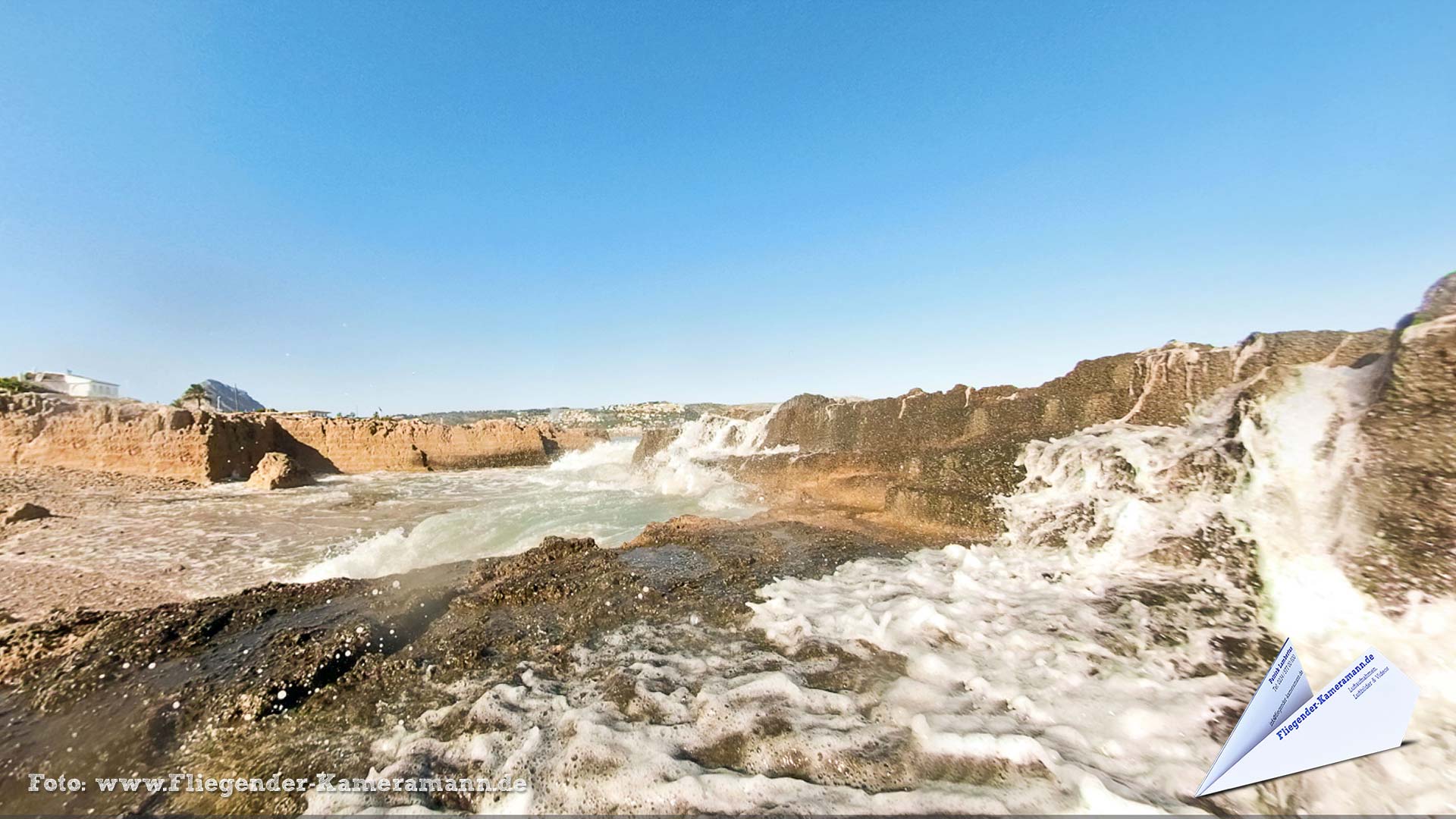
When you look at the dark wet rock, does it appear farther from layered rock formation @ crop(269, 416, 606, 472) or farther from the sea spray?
layered rock formation @ crop(269, 416, 606, 472)

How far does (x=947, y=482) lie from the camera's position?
256 inches

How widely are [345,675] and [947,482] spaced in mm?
6389

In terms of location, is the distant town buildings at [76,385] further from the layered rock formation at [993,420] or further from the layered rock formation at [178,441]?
the layered rock formation at [993,420]

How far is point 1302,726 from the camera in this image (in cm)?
167

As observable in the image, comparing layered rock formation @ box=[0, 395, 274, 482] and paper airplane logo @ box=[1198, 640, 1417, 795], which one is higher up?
layered rock formation @ box=[0, 395, 274, 482]

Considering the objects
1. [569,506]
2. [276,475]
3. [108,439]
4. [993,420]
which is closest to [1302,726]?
[993,420]

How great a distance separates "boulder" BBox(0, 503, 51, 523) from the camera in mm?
7876

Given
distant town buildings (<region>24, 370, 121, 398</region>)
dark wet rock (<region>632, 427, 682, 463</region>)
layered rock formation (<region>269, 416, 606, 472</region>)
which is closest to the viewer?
dark wet rock (<region>632, 427, 682, 463</region>)

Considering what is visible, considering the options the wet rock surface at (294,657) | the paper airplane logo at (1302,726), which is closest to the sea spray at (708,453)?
the wet rock surface at (294,657)

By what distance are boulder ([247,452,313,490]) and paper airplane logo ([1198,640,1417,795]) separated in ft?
63.1

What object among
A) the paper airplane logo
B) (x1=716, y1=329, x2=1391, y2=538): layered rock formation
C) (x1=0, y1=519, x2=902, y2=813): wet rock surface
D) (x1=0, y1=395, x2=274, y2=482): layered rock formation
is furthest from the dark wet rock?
the paper airplane logo

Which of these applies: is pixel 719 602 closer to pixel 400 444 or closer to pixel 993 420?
pixel 993 420

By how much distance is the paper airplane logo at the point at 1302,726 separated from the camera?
5.43 ft

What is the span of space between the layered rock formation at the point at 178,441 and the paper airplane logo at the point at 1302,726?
71.8 ft
